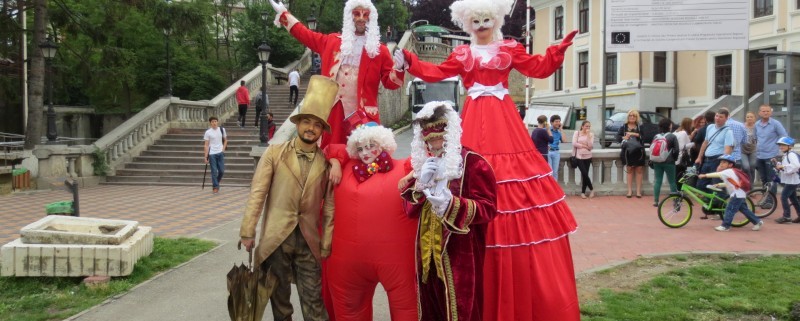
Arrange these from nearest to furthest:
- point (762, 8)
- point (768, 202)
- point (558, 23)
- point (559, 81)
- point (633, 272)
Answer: point (633, 272) < point (768, 202) < point (762, 8) < point (558, 23) < point (559, 81)

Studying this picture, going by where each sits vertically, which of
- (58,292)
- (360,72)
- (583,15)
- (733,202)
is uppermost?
(583,15)

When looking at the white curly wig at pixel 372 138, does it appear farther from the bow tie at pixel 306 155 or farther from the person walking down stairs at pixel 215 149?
the person walking down stairs at pixel 215 149

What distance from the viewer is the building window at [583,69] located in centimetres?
3547

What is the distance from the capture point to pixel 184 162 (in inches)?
718

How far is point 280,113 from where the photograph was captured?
23703 mm

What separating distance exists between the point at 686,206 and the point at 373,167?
7188 millimetres

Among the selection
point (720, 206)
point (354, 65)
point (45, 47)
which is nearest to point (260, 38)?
point (45, 47)

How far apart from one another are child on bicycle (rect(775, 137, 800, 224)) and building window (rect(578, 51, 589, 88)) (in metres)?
26.4

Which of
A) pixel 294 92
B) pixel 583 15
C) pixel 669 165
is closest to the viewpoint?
pixel 669 165

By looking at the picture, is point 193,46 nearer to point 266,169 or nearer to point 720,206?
point 720,206

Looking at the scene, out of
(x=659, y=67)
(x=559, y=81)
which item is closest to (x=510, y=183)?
(x=659, y=67)

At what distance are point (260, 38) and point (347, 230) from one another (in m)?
29.4

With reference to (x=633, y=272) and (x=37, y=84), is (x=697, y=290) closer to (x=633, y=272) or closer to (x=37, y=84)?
(x=633, y=272)

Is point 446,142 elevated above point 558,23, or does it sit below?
below
